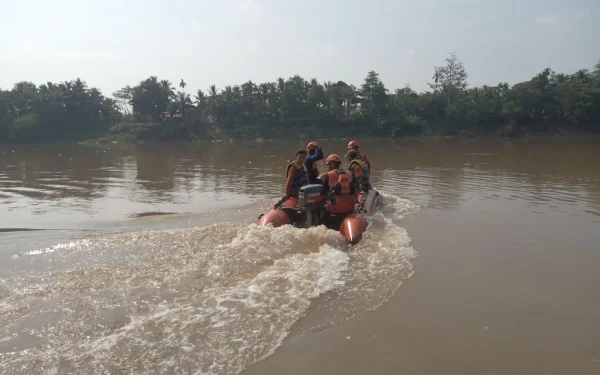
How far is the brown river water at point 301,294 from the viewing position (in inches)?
153

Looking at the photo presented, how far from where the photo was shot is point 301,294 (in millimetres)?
5090

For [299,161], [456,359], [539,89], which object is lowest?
[456,359]

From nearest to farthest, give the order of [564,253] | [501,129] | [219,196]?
[564,253]
[219,196]
[501,129]

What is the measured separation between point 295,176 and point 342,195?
1110 millimetres

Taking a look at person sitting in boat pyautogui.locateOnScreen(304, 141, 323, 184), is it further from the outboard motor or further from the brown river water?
the outboard motor

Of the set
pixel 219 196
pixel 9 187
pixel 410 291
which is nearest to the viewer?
pixel 410 291

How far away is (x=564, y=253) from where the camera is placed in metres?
6.84

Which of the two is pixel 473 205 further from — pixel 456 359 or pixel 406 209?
pixel 456 359

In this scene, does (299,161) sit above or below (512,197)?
above

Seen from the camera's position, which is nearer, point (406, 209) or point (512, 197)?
point (406, 209)

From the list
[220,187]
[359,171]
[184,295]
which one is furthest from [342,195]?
[220,187]

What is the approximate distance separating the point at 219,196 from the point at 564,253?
8.08m

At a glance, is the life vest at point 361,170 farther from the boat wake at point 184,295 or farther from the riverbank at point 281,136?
the riverbank at point 281,136

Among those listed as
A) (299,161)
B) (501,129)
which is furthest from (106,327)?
(501,129)
